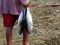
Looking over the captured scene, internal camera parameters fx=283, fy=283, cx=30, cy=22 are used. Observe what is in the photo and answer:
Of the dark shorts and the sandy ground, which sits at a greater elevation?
the dark shorts

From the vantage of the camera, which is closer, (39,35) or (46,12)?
(39,35)

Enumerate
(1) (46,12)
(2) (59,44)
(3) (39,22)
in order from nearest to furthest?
(2) (59,44), (3) (39,22), (1) (46,12)

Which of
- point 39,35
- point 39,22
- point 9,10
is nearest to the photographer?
point 9,10

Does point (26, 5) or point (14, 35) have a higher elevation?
point (26, 5)

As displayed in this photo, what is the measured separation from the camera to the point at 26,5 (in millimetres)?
3873

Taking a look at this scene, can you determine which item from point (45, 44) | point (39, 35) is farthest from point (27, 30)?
point (39, 35)

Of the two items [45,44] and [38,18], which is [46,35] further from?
[38,18]

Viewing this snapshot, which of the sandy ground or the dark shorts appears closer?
the dark shorts

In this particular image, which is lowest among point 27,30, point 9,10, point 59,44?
point 59,44

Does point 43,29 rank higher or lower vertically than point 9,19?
lower

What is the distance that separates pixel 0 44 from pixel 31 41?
60 centimetres

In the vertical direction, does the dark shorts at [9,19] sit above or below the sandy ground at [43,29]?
above

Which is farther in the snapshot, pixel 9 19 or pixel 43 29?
pixel 43 29

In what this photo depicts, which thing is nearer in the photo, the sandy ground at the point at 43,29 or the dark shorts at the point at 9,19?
the dark shorts at the point at 9,19
